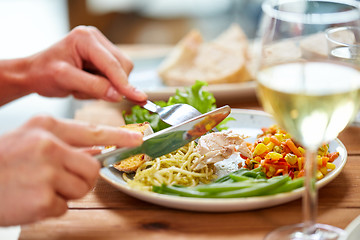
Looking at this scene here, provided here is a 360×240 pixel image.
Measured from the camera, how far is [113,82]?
1.51 metres

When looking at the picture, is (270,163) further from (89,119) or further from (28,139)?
(89,119)

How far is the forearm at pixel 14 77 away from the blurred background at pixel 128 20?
4.14m

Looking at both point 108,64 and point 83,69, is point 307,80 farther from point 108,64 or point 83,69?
point 83,69

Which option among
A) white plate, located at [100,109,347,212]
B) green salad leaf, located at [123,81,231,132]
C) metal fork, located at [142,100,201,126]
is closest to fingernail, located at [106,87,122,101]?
metal fork, located at [142,100,201,126]

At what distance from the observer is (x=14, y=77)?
5.47 ft

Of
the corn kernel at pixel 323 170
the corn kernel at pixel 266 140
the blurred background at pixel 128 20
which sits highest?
the corn kernel at pixel 266 140

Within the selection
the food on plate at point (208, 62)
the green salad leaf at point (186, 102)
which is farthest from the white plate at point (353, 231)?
the food on plate at point (208, 62)

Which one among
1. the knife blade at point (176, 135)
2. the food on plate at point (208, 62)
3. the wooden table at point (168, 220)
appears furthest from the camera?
the food on plate at point (208, 62)

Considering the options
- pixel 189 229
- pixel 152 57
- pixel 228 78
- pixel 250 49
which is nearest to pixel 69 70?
pixel 189 229

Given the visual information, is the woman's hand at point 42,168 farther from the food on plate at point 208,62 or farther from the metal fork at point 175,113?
the food on plate at point 208,62

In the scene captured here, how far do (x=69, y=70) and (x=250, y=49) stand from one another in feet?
5.61

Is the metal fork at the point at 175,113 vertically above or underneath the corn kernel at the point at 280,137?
above

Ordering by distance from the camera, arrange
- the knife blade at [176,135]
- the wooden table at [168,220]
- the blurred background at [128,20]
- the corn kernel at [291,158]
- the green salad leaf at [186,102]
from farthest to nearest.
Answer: the blurred background at [128,20] → the green salad leaf at [186,102] → the corn kernel at [291,158] → the knife blade at [176,135] → the wooden table at [168,220]

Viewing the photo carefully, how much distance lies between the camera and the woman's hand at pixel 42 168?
42.3 inches
